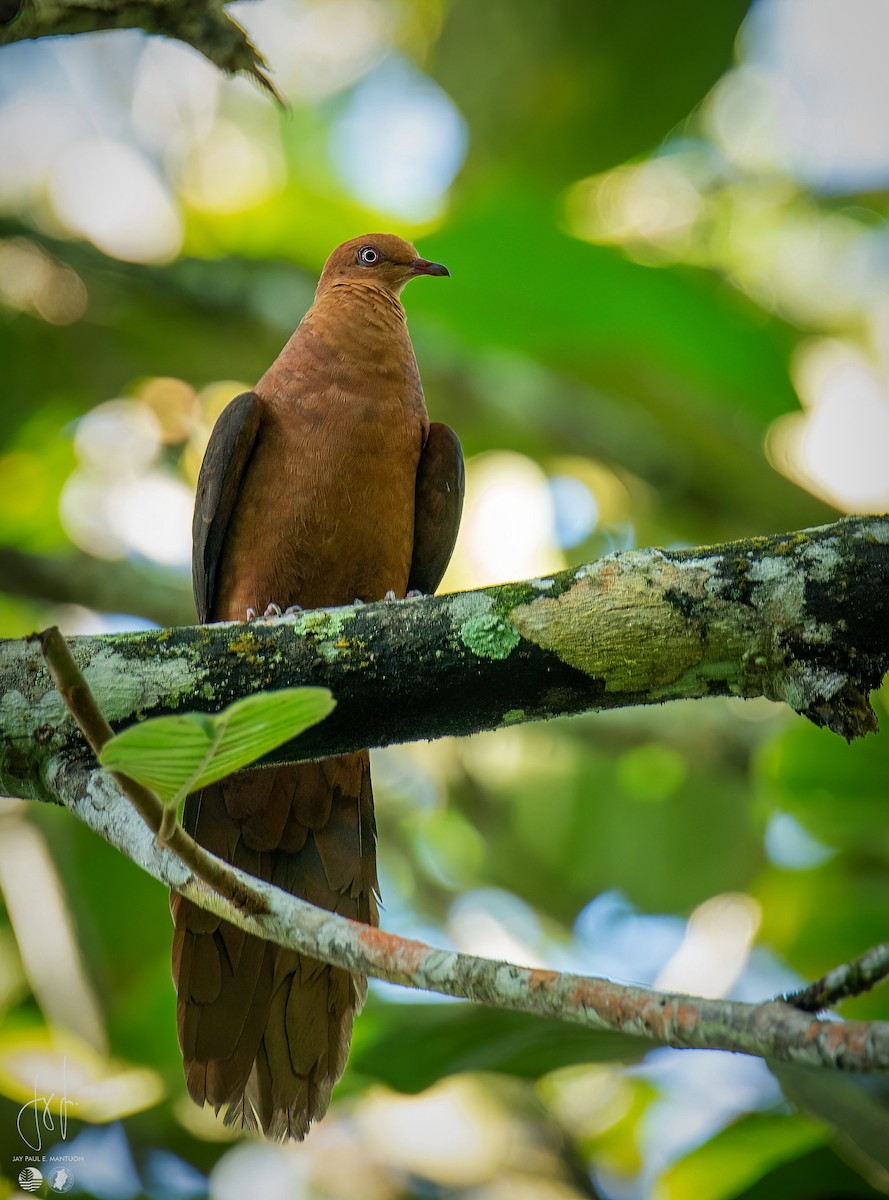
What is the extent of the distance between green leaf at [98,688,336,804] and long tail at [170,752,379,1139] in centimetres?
162

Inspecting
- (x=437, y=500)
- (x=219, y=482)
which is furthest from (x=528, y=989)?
(x=437, y=500)

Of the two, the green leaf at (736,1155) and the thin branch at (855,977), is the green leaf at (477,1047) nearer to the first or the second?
the green leaf at (736,1155)

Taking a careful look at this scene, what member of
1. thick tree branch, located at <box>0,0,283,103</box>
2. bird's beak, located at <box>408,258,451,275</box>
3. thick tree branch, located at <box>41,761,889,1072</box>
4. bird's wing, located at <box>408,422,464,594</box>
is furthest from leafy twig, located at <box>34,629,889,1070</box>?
bird's beak, located at <box>408,258,451,275</box>

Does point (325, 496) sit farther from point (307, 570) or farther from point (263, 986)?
point (263, 986)

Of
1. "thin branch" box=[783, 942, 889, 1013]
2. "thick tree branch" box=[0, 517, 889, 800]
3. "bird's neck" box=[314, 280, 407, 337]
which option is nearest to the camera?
"thin branch" box=[783, 942, 889, 1013]

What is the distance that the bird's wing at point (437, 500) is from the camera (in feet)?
15.3

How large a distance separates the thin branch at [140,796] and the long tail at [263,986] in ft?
4.51

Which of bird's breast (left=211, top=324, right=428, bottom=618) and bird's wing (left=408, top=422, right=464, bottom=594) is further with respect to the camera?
bird's wing (left=408, top=422, right=464, bottom=594)

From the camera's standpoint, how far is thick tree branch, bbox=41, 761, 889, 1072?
1.75m

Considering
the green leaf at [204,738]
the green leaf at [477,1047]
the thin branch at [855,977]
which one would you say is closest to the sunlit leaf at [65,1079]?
the green leaf at [477,1047]

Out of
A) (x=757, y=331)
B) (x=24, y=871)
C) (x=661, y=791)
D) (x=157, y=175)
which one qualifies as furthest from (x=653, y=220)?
(x=24, y=871)

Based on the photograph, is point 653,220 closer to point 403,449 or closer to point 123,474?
point 123,474
